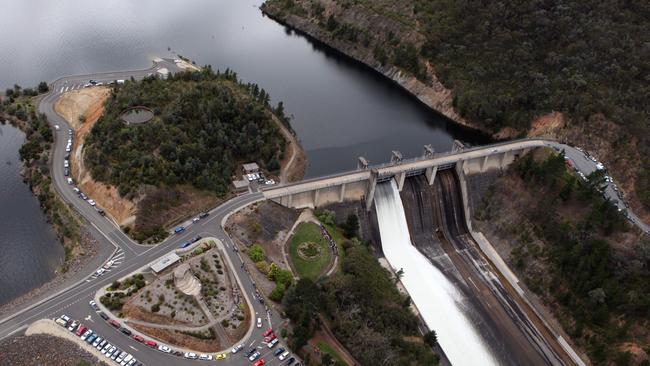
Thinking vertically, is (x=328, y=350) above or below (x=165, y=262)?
below

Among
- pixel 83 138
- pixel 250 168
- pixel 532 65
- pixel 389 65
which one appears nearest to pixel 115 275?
pixel 250 168

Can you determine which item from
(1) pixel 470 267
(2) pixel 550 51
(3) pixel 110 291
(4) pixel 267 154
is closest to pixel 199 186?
(4) pixel 267 154

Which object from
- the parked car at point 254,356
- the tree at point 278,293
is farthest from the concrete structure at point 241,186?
the parked car at point 254,356

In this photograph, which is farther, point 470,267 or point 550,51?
point 550,51

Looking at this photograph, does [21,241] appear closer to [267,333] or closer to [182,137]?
[182,137]

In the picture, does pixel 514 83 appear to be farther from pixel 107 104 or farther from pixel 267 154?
pixel 107 104
